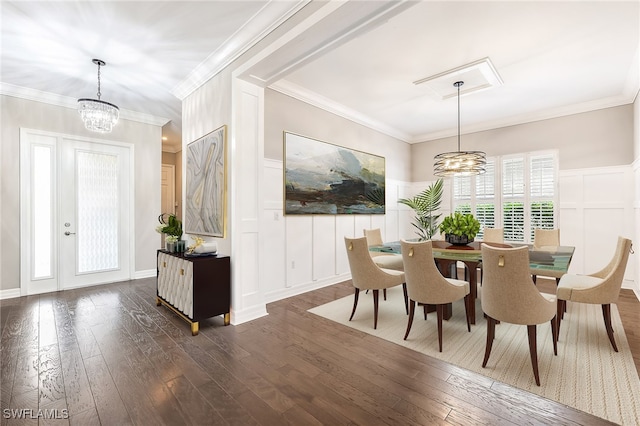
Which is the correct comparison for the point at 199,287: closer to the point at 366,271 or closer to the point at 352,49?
the point at 366,271

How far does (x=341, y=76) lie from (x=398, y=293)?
3.18 metres

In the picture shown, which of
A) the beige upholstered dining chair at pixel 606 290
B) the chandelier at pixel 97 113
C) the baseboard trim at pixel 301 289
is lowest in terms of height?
the baseboard trim at pixel 301 289

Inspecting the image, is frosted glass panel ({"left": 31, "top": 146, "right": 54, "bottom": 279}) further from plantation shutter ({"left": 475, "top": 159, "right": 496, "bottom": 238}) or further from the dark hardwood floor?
plantation shutter ({"left": 475, "top": 159, "right": 496, "bottom": 238})

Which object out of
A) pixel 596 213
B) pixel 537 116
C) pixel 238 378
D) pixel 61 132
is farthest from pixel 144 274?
pixel 596 213

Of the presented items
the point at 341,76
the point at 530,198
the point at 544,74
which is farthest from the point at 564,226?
the point at 341,76

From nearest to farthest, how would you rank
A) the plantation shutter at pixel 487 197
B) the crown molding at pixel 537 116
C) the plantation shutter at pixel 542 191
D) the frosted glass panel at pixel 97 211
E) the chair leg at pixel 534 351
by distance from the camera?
1. the chair leg at pixel 534 351
2. the crown molding at pixel 537 116
3. the frosted glass panel at pixel 97 211
4. the plantation shutter at pixel 542 191
5. the plantation shutter at pixel 487 197

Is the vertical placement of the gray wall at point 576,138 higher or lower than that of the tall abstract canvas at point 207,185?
higher

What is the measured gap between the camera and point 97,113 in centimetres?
337

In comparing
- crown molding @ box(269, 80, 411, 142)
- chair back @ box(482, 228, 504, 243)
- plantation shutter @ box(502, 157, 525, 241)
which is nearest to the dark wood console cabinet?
crown molding @ box(269, 80, 411, 142)

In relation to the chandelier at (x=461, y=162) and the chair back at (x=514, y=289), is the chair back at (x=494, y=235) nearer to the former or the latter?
the chandelier at (x=461, y=162)

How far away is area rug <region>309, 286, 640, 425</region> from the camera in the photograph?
1.83 meters

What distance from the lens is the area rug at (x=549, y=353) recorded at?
5.99ft

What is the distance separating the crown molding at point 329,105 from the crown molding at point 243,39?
0.84 meters

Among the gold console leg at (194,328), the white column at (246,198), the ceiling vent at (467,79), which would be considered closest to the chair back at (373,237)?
the white column at (246,198)
